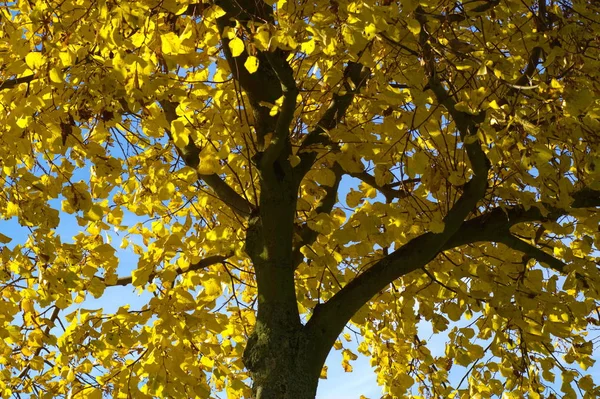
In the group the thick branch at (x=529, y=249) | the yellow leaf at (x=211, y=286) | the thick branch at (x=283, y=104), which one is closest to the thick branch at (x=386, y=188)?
the thick branch at (x=529, y=249)

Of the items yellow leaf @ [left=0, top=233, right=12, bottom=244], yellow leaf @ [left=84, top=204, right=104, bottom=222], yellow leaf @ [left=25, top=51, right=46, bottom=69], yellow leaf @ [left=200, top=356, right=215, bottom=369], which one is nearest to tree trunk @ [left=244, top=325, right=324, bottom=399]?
yellow leaf @ [left=200, top=356, right=215, bottom=369]

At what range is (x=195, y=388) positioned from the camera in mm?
3754

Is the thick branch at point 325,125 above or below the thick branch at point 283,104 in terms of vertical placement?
above

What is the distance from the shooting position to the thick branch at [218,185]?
4.17 m

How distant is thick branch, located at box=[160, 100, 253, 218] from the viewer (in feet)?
13.7

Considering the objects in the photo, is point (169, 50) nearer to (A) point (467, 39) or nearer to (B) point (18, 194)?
(B) point (18, 194)

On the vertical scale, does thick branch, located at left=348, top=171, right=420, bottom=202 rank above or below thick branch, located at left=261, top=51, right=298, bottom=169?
above

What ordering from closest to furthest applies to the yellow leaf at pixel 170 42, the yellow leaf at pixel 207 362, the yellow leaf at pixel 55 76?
the yellow leaf at pixel 170 42 → the yellow leaf at pixel 55 76 → the yellow leaf at pixel 207 362

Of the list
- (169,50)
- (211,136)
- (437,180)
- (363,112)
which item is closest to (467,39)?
(363,112)

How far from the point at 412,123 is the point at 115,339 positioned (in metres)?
2.28

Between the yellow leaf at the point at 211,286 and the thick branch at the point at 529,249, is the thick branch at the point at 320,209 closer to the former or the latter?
the yellow leaf at the point at 211,286

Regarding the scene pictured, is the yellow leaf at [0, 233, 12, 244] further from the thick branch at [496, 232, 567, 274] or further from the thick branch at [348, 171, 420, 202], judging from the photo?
the thick branch at [496, 232, 567, 274]

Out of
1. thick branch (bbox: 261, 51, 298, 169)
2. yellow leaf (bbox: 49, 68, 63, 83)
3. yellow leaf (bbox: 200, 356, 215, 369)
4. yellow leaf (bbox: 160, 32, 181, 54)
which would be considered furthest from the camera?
yellow leaf (bbox: 200, 356, 215, 369)

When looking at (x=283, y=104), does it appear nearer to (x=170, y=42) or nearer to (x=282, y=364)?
(x=170, y=42)
